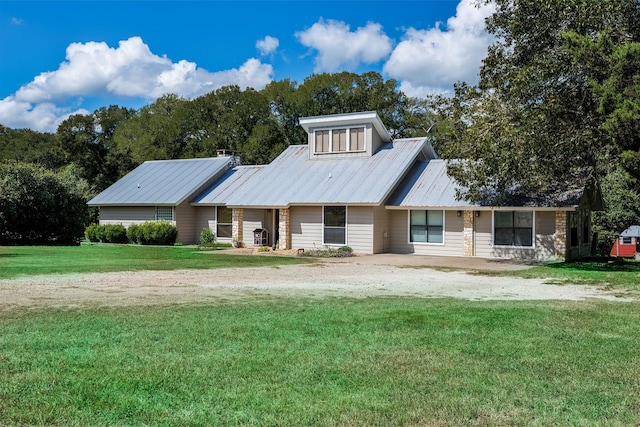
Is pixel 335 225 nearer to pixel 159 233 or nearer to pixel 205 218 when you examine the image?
pixel 205 218

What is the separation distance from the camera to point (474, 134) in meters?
19.4

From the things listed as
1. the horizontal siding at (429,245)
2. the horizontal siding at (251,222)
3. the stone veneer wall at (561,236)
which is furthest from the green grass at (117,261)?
the stone veneer wall at (561,236)

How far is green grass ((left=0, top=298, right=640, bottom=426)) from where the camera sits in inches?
188

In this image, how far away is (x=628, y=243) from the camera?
50.4m

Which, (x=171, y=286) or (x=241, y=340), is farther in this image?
(x=171, y=286)

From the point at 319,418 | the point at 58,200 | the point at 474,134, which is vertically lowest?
→ the point at 319,418

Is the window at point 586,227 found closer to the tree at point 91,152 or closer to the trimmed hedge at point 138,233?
the trimmed hedge at point 138,233

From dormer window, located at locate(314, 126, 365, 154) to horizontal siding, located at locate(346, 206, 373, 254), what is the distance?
4694 mm

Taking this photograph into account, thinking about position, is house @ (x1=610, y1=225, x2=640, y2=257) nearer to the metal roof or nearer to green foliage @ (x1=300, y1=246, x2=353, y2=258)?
the metal roof

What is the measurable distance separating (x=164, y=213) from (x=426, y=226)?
1395 centimetres

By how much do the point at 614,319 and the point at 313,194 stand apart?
58.1 ft

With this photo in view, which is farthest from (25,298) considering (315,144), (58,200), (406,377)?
(58,200)

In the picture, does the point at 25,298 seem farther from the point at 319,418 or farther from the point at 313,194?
the point at 313,194

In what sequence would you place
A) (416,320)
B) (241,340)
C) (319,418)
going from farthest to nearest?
1. (416,320)
2. (241,340)
3. (319,418)
